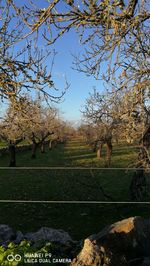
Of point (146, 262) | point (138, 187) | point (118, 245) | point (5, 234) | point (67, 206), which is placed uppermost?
point (118, 245)

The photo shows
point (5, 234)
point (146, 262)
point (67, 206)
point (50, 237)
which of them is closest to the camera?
point (146, 262)

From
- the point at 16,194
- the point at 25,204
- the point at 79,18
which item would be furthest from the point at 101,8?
the point at 16,194

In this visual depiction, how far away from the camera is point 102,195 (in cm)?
1769

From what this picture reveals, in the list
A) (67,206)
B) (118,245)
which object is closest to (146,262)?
(118,245)

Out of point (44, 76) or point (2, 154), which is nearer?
point (44, 76)

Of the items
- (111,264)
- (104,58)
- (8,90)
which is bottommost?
(111,264)

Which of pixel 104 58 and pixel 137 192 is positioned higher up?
pixel 104 58

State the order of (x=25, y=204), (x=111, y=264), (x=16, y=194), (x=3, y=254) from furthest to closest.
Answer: (x=16, y=194), (x=25, y=204), (x=111, y=264), (x=3, y=254)

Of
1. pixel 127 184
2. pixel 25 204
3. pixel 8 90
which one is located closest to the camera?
pixel 8 90

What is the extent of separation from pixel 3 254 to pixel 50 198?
13891 millimetres

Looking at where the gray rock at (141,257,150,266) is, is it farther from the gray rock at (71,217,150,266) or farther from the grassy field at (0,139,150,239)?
the grassy field at (0,139,150,239)

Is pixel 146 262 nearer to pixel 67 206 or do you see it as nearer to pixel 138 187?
pixel 67 206

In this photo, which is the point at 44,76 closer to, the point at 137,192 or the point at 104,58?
the point at 104,58

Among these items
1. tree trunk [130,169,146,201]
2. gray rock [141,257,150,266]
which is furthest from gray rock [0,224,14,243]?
tree trunk [130,169,146,201]
